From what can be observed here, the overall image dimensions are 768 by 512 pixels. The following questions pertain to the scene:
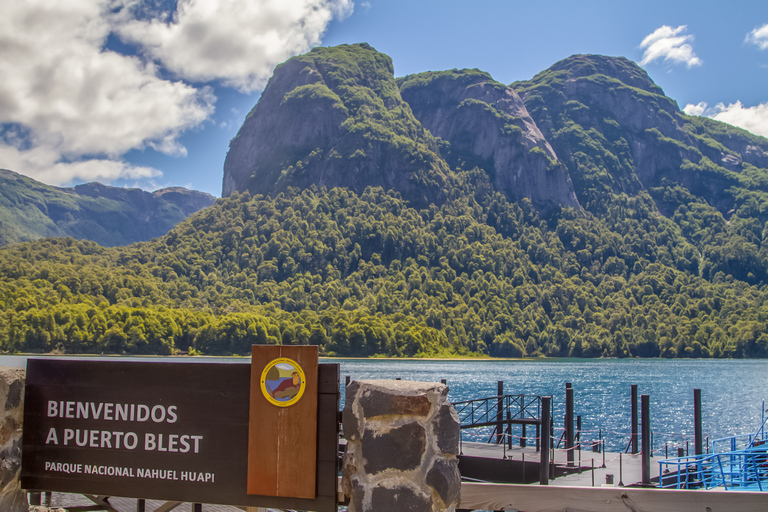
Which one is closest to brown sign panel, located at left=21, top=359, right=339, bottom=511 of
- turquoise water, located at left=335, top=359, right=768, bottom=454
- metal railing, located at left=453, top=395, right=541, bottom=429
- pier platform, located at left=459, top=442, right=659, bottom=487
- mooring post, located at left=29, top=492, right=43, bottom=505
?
mooring post, located at left=29, top=492, right=43, bottom=505

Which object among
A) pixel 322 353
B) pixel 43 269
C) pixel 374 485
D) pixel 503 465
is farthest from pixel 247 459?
pixel 43 269

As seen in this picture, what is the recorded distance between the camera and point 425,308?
19712 cm

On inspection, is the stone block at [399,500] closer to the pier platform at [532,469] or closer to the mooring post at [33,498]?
the mooring post at [33,498]

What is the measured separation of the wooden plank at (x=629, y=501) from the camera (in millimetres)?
6062

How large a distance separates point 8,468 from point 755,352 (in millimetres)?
211087

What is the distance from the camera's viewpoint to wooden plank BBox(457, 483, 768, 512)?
6.06 metres

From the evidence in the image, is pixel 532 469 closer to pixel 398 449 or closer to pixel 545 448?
pixel 545 448

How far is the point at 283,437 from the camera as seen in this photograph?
5.95 m

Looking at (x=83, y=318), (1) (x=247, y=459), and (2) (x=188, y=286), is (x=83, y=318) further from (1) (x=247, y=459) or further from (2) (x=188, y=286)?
(1) (x=247, y=459)

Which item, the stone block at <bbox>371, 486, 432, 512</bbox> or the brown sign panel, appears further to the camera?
the brown sign panel

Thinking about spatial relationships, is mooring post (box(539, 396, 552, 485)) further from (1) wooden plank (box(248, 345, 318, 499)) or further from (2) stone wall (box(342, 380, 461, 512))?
(1) wooden plank (box(248, 345, 318, 499))

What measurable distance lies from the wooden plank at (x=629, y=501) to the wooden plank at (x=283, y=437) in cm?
147

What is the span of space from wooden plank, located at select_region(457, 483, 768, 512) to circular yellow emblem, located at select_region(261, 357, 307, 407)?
70.7 inches

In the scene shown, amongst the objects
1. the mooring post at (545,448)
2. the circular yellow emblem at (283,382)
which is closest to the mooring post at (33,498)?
the circular yellow emblem at (283,382)
